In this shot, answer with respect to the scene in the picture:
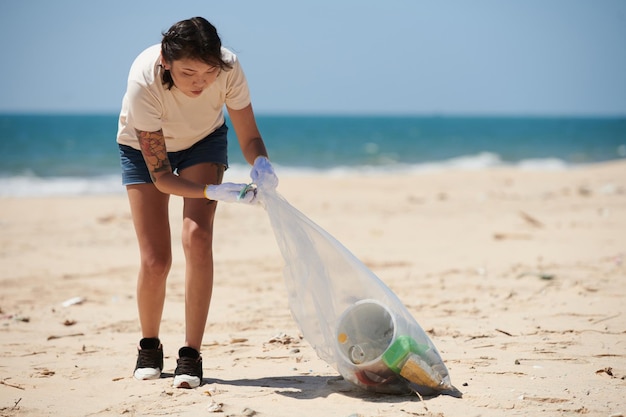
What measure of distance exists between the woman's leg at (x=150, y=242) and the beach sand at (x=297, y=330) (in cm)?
37

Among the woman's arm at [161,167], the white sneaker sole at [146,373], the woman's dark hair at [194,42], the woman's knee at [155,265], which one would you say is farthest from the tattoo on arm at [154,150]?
the white sneaker sole at [146,373]

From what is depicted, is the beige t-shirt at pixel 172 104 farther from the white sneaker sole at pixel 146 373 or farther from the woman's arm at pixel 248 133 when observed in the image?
the white sneaker sole at pixel 146 373

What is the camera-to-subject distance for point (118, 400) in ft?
8.91

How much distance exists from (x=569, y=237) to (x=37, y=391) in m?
5.02

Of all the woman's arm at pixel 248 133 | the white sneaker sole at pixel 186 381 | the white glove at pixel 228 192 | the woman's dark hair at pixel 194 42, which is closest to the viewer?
the woman's dark hair at pixel 194 42

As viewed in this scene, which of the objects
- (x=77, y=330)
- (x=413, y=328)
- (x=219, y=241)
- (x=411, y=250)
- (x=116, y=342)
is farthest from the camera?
(x=219, y=241)

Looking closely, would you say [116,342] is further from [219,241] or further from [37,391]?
[219,241]

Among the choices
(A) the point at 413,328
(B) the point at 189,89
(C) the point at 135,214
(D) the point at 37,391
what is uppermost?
(B) the point at 189,89

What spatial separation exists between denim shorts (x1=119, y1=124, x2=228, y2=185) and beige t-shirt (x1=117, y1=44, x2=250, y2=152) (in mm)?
31

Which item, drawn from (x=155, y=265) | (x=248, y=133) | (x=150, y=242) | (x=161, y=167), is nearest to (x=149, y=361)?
(x=155, y=265)

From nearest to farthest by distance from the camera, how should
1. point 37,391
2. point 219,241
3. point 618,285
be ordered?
point 37,391, point 618,285, point 219,241

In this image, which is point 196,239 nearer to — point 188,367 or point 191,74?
point 188,367

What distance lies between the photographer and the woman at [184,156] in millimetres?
2648

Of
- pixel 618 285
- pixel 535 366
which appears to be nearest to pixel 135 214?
pixel 535 366
